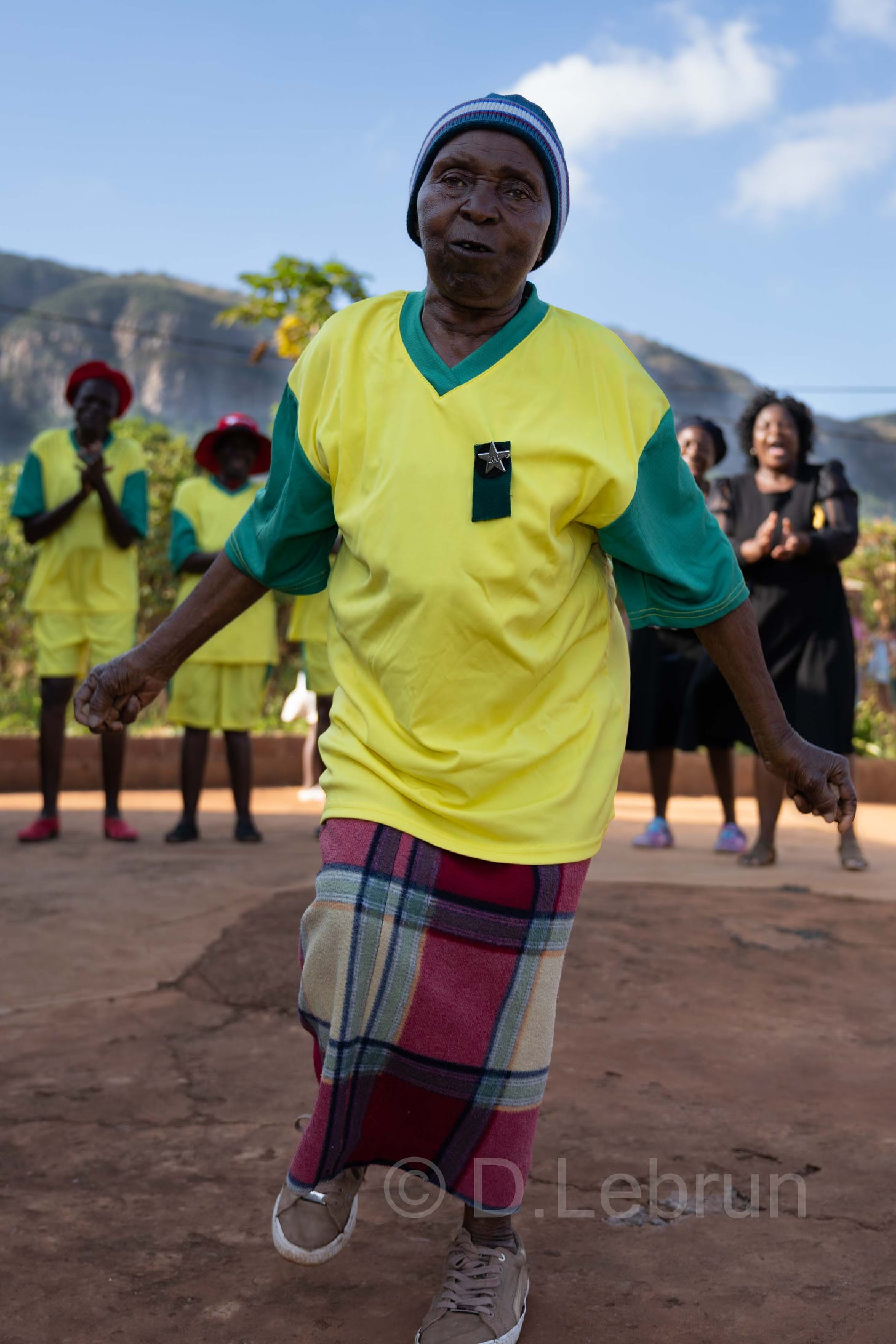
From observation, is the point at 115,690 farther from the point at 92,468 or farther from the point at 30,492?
the point at 30,492

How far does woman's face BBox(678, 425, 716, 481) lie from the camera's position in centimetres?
619

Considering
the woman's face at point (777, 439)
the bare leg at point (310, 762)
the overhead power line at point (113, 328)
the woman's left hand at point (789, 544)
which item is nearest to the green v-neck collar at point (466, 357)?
the woman's left hand at point (789, 544)

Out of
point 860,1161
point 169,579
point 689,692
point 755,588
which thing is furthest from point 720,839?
point 169,579

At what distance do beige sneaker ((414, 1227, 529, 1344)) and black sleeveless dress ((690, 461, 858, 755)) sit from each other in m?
3.90

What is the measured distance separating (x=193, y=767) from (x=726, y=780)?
8.45 feet

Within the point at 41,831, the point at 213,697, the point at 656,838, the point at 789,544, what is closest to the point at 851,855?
the point at 656,838

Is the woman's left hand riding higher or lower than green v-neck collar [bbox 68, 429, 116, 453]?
lower

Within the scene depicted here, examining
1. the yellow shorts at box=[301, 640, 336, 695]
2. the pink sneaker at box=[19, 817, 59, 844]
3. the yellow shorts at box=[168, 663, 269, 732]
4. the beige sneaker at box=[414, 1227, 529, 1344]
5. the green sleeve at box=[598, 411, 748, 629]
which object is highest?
the green sleeve at box=[598, 411, 748, 629]

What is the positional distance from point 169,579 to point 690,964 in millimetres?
7896

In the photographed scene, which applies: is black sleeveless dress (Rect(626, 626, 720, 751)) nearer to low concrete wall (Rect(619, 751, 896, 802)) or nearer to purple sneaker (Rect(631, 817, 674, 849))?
purple sneaker (Rect(631, 817, 674, 849))

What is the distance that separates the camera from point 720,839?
6.34 m

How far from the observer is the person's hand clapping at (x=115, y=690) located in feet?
7.06

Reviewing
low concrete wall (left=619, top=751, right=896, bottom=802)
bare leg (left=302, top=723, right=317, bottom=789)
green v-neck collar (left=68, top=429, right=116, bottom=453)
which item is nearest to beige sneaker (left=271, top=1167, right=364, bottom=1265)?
green v-neck collar (left=68, top=429, right=116, bottom=453)

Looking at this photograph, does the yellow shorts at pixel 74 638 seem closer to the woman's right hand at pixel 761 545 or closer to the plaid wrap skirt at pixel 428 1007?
the woman's right hand at pixel 761 545
